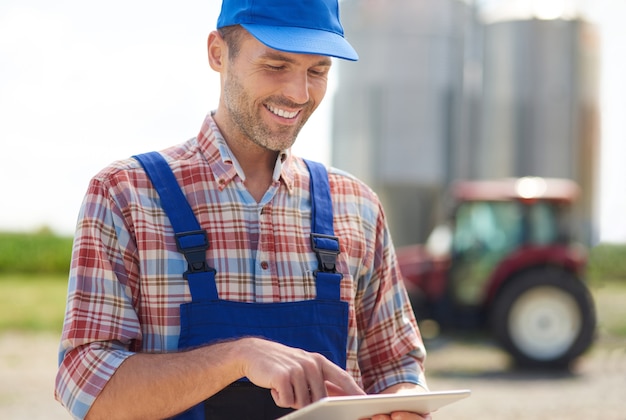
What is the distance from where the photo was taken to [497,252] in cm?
927

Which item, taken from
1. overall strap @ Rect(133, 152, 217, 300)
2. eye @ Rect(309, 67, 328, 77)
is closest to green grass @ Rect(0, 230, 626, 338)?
eye @ Rect(309, 67, 328, 77)

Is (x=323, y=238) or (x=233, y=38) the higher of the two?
(x=233, y=38)

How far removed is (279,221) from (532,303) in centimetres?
784

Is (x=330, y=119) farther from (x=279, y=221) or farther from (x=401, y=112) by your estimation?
(x=279, y=221)

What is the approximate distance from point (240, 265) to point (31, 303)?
13.5 m

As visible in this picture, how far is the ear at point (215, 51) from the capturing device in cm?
177

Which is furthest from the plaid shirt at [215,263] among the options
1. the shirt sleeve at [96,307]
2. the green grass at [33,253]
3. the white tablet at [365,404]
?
the green grass at [33,253]

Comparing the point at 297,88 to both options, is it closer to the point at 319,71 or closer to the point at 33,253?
the point at 319,71

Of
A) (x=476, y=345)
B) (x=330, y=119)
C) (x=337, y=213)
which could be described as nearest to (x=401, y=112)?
(x=330, y=119)

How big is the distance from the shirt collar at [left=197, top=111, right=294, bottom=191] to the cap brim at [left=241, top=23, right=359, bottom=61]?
0.79 ft

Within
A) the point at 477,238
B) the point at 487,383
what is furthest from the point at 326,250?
the point at 477,238

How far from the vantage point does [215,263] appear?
1.61m

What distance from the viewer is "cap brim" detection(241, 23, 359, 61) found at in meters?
1.59

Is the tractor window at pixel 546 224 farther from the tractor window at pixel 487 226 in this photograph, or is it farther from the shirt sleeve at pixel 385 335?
the shirt sleeve at pixel 385 335
